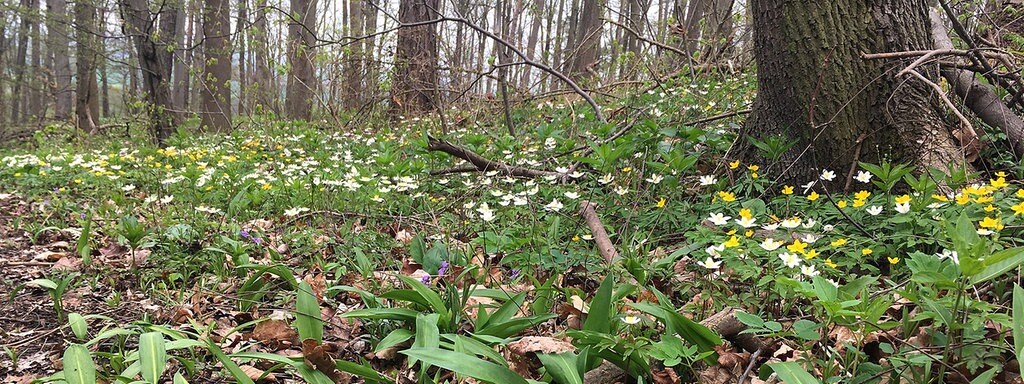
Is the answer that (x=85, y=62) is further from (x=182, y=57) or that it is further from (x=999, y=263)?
(x=999, y=263)

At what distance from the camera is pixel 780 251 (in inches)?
73.0

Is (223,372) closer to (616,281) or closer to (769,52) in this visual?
(616,281)

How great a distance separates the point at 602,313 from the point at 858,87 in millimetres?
1762

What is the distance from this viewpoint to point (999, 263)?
3.86 feet

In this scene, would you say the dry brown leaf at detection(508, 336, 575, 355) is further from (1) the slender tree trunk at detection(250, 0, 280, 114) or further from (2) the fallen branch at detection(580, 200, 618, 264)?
(1) the slender tree trunk at detection(250, 0, 280, 114)

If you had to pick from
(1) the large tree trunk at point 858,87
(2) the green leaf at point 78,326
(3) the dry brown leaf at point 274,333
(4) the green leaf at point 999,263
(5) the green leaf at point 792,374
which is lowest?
(3) the dry brown leaf at point 274,333

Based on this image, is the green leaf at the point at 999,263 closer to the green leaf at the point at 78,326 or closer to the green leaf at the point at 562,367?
the green leaf at the point at 562,367

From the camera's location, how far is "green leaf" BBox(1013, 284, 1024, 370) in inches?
42.1

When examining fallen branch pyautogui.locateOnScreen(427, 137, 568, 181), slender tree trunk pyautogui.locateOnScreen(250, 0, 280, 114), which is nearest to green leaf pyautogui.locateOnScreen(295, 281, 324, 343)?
fallen branch pyautogui.locateOnScreen(427, 137, 568, 181)

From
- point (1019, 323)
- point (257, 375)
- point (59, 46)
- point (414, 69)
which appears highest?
point (59, 46)

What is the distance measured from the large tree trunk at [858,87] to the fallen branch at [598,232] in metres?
0.91

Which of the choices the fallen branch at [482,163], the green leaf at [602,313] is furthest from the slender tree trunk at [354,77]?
the green leaf at [602,313]

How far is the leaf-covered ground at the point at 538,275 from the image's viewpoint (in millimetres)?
1414

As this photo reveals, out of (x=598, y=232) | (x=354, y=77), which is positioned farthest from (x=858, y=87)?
(x=354, y=77)
